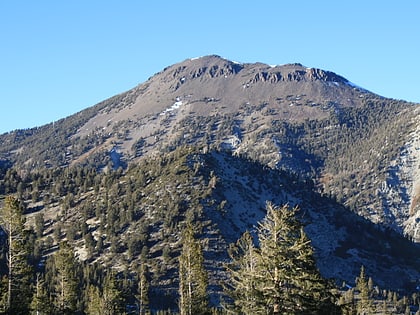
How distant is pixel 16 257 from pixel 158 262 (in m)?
113

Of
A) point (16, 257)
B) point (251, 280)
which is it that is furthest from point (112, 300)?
point (251, 280)

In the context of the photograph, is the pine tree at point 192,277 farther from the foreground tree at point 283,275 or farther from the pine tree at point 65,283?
the foreground tree at point 283,275

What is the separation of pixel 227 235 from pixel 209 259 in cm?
1558

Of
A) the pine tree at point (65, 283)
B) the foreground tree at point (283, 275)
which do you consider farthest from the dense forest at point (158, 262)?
the pine tree at point (65, 283)

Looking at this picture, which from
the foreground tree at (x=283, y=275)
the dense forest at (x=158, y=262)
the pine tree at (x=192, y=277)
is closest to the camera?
the foreground tree at (x=283, y=275)

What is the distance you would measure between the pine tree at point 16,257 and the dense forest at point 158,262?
0.09m

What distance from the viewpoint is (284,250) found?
28.0 metres

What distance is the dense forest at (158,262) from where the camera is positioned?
2848 cm

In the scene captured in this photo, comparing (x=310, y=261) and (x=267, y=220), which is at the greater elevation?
(x=267, y=220)

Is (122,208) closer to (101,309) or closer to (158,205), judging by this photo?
(158,205)

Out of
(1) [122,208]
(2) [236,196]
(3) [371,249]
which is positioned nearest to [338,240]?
(3) [371,249]

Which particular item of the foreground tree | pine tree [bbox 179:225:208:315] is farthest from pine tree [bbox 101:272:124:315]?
the foreground tree

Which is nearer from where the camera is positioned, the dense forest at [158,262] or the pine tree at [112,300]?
the dense forest at [158,262]

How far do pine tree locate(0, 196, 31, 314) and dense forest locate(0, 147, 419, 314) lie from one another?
0.31 ft
